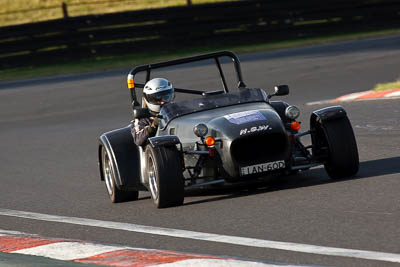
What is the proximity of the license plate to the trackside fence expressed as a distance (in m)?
17.8

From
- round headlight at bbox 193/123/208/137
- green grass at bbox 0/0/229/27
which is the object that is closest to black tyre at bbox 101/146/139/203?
round headlight at bbox 193/123/208/137

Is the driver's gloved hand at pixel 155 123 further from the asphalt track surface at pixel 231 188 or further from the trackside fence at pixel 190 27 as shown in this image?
the trackside fence at pixel 190 27

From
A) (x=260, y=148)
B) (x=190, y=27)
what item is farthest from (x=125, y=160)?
(x=190, y=27)

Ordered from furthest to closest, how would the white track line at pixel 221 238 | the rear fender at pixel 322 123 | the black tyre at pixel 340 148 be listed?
1. the rear fender at pixel 322 123
2. the black tyre at pixel 340 148
3. the white track line at pixel 221 238

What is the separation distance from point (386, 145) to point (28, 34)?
1640 centimetres

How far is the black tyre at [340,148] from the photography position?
25.8ft

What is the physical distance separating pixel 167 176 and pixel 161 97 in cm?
127

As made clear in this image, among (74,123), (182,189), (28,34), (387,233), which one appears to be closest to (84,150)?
(74,123)

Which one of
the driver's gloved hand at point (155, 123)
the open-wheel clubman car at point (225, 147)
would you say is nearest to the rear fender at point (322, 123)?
the open-wheel clubman car at point (225, 147)

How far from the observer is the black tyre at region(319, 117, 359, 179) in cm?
786

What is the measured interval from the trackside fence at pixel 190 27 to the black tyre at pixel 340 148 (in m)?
17.5

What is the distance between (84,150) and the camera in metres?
12.6

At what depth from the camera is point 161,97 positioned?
8.61 meters

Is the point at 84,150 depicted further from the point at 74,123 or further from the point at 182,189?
the point at 182,189
